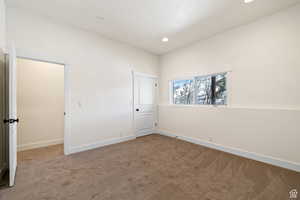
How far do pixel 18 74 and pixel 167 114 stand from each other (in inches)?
175

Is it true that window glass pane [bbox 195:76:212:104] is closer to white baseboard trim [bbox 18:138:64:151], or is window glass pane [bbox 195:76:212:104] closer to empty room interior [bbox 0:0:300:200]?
empty room interior [bbox 0:0:300:200]

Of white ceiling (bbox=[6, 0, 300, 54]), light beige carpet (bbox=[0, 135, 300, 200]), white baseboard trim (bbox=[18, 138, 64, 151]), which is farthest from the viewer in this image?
white baseboard trim (bbox=[18, 138, 64, 151])

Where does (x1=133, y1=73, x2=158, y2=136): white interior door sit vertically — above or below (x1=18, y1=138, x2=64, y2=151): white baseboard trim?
above

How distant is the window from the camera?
3351 millimetres

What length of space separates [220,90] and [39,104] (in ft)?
16.5

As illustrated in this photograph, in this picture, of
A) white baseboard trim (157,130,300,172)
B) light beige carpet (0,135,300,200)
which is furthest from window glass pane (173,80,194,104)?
light beige carpet (0,135,300,200)

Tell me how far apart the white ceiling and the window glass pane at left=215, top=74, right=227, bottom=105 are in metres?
1.20

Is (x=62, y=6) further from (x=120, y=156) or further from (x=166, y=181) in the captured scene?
(x=166, y=181)

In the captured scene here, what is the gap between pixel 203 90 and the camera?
3740 mm

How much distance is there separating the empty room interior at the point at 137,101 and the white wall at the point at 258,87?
2 cm

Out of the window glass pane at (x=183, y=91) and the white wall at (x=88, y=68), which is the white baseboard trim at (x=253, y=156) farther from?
the white wall at (x=88, y=68)

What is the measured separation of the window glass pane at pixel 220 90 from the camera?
3.28 metres

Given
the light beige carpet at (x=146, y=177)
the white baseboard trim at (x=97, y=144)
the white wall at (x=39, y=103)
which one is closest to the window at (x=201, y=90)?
the light beige carpet at (x=146, y=177)

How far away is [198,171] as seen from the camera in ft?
7.46
